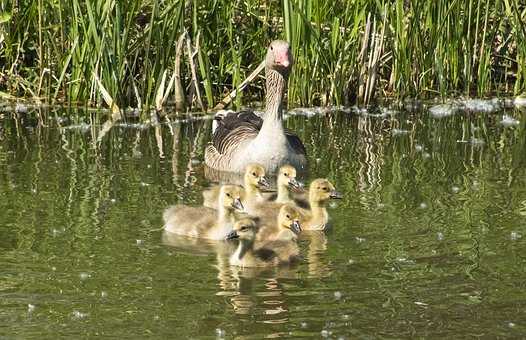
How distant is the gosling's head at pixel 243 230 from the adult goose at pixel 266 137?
309cm

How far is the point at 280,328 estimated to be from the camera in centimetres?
760

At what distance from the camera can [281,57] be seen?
1283 centimetres

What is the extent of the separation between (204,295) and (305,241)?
1.81 meters

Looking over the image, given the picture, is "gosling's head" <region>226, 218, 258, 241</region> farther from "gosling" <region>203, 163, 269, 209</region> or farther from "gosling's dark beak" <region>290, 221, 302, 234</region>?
"gosling" <region>203, 163, 269, 209</region>

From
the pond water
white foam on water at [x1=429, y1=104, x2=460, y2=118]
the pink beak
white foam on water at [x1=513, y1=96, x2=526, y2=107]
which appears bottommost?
the pond water

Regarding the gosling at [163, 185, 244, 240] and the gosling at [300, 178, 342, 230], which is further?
the gosling at [300, 178, 342, 230]

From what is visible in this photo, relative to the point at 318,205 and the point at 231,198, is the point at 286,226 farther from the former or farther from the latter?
the point at 318,205

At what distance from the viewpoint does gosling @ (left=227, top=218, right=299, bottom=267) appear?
905 centimetres

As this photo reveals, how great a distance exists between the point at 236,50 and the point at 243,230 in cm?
706

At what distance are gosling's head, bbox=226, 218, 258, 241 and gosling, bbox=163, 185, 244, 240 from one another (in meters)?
0.69

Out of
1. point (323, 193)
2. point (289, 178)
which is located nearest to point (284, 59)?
point (289, 178)

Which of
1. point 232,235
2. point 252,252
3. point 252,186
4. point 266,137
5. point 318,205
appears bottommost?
point 252,252

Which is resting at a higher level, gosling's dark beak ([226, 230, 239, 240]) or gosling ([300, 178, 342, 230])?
gosling ([300, 178, 342, 230])

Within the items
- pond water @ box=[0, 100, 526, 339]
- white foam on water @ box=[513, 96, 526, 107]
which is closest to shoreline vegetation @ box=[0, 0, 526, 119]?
white foam on water @ box=[513, 96, 526, 107]
